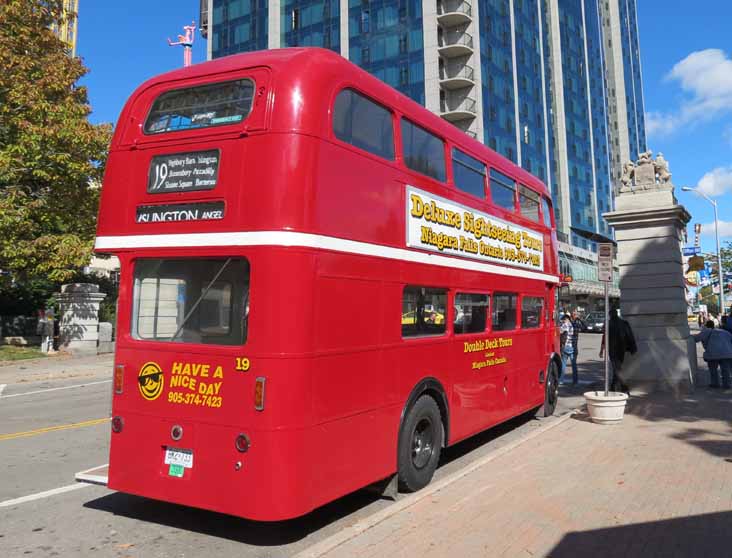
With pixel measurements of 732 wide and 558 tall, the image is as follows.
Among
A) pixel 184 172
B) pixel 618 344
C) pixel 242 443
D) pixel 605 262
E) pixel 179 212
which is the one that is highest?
pixel 184 172

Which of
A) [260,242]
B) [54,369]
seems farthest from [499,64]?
[260,242]

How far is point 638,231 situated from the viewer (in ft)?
48.9

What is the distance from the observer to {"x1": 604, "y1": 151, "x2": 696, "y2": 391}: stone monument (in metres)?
14.1

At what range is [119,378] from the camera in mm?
5648

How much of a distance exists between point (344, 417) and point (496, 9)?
58.3 meters

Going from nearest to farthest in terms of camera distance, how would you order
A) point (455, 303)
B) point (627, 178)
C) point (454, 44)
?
point (455, 303)
point (627, 178)
point (454, 44)

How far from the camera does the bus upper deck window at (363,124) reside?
5.64 metres

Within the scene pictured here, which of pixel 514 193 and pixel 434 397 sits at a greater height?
pixel 514 193

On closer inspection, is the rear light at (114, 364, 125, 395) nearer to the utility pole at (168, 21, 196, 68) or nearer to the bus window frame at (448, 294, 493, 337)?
the bus window frame at (448, 294, 493, 337)

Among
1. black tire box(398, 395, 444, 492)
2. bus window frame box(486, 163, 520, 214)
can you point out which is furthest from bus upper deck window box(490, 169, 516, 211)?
black tire box(398, 395, 444, 492)

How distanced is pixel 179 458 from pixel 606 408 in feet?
24.3

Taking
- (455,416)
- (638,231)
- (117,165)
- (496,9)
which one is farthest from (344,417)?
(496,9)

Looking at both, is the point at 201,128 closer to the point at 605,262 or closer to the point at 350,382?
the point at 350,382

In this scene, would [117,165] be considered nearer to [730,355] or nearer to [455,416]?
[455,416]
